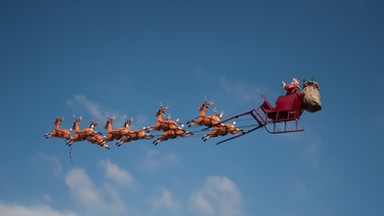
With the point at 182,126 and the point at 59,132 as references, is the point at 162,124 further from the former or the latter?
the point at 59,132

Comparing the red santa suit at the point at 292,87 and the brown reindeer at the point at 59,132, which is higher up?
the brown reindeer at the point at 59,132

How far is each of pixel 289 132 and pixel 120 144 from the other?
316 inches

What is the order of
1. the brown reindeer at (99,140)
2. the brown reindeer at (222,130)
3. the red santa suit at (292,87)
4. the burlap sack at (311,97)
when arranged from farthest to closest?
the brown reindeer at (99,140) < the brown reindeer at (222,130) < the red santa suit at (292,87) < the burlap sack at (311,97)

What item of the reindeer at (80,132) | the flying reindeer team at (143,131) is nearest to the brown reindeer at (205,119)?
the flying reindeer team at (143,131)

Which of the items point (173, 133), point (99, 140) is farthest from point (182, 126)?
point (99, 140)

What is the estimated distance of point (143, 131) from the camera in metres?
21.4

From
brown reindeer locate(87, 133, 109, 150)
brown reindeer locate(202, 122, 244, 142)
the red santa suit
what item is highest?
brown reindeer locate(87, 133, 109, 150)

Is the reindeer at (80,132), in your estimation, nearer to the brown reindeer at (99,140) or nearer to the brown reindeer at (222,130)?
the brown reindeer at (99,140)

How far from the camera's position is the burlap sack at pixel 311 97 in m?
17.2

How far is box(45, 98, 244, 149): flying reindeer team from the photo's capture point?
757 inches

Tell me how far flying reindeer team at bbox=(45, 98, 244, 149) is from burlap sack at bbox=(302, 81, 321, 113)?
8.47 ft

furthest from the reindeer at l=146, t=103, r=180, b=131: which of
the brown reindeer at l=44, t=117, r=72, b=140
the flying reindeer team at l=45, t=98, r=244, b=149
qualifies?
the brown reindeer at l=44, t=117, r=72, b=140

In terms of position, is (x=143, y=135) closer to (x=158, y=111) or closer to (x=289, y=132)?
(x=158, y=111)

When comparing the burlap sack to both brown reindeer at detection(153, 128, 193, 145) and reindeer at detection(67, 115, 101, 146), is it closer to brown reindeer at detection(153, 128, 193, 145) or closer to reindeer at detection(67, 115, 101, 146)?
brown reindeer at detection(153, 128, 193, 145)
